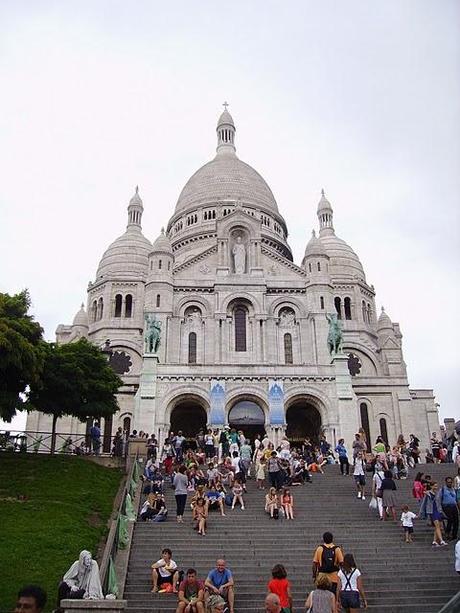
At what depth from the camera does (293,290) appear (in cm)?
4344

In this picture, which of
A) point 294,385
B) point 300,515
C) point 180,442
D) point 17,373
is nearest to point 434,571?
point 300,515

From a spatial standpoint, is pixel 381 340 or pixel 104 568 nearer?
pixel 104 568

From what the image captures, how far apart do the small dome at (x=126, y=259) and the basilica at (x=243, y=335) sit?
120 mm

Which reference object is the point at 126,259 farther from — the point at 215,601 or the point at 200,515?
the point at 215,601

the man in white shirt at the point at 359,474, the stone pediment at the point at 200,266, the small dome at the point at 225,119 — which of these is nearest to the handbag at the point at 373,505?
the man in white shirt at the point at 359,474

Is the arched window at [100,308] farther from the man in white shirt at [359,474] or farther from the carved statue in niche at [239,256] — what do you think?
the man in white shirt at [359,474]

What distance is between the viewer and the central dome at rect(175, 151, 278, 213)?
59625 millimetres

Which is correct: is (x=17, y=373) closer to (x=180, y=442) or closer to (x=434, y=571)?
(x=180, y=442)

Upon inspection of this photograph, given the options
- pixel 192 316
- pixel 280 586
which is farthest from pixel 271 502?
pixel 192 316

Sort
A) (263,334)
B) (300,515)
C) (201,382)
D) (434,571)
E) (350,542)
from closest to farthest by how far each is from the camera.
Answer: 1. (434,571)
2. (350,542)
3. (300,515)
4. (201,382)
5. (263,334)

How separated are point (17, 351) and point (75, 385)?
6514 mm

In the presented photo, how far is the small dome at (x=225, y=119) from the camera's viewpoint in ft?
237

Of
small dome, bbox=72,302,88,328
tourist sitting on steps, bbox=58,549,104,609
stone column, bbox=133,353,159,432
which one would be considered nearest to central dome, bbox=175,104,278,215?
small dome, bbox=72,302,88,328

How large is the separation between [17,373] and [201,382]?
1380 centimetres
